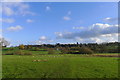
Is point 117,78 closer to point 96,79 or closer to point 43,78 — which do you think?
point 96,79

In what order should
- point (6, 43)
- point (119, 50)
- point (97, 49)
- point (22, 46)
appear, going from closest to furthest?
point (119, 50)
point (97, 49)
point (6, 43)
point (22, 46)

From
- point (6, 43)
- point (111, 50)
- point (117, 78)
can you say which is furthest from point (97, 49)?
point (117, 78)

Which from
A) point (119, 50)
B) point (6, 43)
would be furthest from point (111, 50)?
point (6, 43)

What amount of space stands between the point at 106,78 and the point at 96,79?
0.84m

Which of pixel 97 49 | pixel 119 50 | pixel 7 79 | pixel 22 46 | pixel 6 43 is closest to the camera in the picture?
pixel 7 79

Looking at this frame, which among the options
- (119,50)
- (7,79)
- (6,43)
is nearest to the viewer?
(7,79)

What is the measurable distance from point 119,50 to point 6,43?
5194 cm

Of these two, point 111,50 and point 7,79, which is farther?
point 111,50

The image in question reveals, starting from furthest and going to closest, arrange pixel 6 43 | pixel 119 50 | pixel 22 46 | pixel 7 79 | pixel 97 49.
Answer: pixel 22 46
pixel 6 43
pixel 97 49
pixel 119 50
pixel 7 79

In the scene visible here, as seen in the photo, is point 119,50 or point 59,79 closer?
point 59,79

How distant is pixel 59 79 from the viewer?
932 cm

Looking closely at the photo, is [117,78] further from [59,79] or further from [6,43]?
[6,43]

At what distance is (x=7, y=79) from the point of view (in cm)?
927

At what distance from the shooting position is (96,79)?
941 cm
